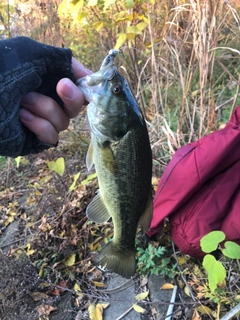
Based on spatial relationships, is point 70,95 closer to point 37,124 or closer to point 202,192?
point 37,124

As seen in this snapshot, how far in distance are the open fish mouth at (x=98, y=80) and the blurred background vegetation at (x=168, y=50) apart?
1213 millimetres

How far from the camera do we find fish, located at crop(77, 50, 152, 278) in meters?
1.48

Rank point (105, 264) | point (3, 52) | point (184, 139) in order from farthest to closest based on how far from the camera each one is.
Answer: point (184, 139) → point (105, 264) → point (3, 52)

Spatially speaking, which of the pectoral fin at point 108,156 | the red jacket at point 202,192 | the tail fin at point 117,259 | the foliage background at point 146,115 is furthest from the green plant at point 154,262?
the pectoral fin at point 108,156

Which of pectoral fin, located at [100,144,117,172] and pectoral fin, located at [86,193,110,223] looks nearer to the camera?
pectoral fin, located at [100,144,117,172]

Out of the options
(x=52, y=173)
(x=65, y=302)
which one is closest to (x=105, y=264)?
(x=65, y=302)

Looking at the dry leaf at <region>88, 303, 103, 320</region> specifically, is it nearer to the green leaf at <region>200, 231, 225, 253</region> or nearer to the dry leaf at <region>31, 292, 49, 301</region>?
the dry leaf at <region>31, 292, 49, 301</region>

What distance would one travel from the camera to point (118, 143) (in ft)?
4.98

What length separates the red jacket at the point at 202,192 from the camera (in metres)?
2.52

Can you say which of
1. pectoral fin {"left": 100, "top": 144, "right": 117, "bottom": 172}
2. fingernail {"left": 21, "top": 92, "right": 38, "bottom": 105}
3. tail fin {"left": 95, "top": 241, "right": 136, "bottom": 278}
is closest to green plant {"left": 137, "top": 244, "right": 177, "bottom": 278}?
tail fin {"left": 95, "top": 241, "right": 136, "bottom": 278}

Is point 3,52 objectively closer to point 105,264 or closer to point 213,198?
point 105,264

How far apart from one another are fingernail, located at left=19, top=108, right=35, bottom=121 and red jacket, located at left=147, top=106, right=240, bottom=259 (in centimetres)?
137

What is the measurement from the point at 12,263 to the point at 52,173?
4.50ft

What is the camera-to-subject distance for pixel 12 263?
2855 mm
